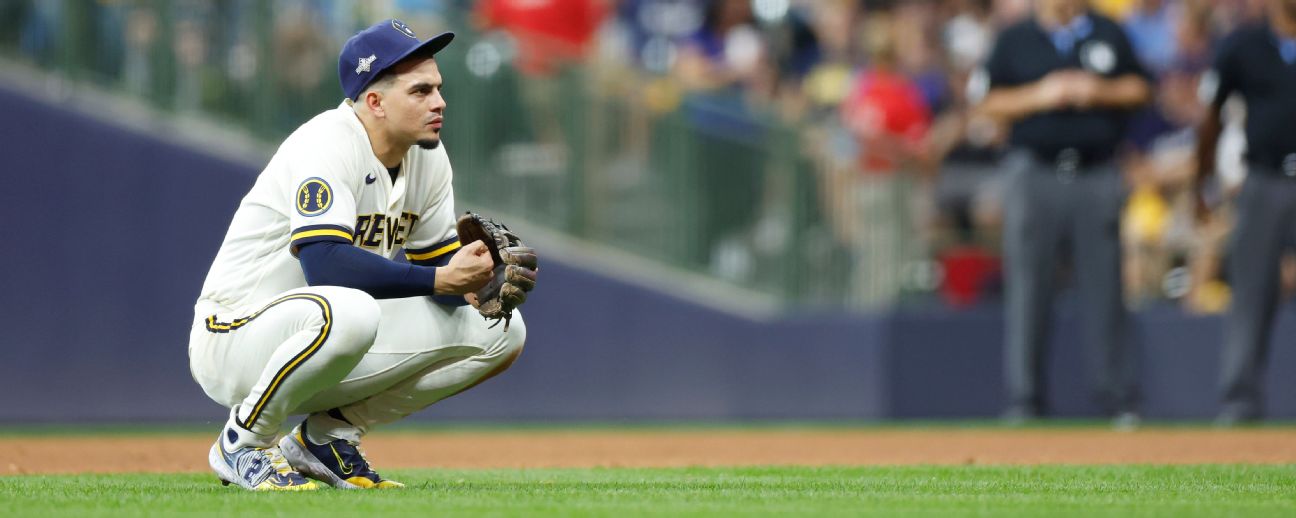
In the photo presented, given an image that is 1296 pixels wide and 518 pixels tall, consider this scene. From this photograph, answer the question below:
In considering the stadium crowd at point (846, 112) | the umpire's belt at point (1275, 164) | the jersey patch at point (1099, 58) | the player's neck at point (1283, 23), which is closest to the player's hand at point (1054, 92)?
the jersey patch at point (1099, 58)

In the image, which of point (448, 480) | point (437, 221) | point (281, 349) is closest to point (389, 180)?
point (437, 221)

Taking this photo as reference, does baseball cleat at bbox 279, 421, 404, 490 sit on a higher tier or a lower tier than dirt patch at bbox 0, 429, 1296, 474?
higher

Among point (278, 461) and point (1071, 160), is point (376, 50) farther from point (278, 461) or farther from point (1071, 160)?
point (1071, 160)

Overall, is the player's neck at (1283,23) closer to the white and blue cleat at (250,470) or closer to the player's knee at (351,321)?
the player's knee at (351,321)

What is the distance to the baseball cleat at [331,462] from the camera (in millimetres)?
5590

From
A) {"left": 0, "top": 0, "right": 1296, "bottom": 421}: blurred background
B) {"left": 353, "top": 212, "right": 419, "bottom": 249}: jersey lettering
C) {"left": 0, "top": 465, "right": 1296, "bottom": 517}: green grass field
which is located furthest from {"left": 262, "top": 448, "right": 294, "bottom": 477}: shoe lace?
{"left": 0, "top": 0, "right": 1296, "bottom": 421}: blurred background

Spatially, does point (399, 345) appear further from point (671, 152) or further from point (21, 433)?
point (671, 152)

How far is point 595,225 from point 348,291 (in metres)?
6.57

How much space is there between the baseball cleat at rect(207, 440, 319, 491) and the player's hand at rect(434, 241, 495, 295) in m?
0.75

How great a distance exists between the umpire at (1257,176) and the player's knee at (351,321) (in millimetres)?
6447

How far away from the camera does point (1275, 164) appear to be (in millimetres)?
10102

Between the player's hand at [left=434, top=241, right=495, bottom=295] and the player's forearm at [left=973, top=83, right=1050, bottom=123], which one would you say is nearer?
the player's hand at [left=434, top=241, right=495, bottom=295]

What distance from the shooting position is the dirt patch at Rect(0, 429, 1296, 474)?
7398 mm

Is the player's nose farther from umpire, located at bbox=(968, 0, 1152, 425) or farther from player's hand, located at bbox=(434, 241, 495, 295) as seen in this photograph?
umpire, located at bbox=(968, 0, 1152, 425)
